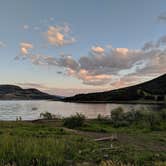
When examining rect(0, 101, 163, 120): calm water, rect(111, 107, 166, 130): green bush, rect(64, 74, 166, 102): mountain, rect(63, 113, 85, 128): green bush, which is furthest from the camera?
rect(64, 74, 166, 102): mountain

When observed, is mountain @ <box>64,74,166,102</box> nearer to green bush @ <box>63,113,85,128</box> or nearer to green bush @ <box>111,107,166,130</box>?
green bush @ <box>111,107,166,130</box>

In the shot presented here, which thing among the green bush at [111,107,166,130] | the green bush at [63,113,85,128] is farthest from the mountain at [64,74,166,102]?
the green bush at [63,113,85,128]

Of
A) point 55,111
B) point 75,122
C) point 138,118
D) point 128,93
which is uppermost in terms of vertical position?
point 128,93

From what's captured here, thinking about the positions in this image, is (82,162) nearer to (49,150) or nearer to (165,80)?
(49,150)

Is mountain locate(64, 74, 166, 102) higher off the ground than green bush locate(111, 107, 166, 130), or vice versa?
mountain locate(64, 74, 166, 102)

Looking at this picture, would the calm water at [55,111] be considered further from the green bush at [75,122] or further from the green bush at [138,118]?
the green bush at [75,122]

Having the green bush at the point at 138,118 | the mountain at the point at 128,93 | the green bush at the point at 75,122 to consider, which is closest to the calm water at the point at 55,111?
the green bush at the point at 138,118

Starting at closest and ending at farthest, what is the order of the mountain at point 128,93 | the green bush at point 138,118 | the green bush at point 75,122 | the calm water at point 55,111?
the green bush at point 75,122 → the green bush at point 138,118 → the calm water at point 55,111 → the mountain at point 128,93

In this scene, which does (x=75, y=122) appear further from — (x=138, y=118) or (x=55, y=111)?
(x=55, y=111)

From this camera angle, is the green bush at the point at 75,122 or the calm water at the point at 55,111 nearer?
the green bush at the point at 75,122

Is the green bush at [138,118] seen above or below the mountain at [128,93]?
below

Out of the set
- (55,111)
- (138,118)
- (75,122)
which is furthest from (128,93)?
(75,122)

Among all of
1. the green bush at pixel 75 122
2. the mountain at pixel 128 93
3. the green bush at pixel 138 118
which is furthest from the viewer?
the mountain at pixel 128 93

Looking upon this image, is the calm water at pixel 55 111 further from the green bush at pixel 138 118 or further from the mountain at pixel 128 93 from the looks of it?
the mountain at pixel 128 93
